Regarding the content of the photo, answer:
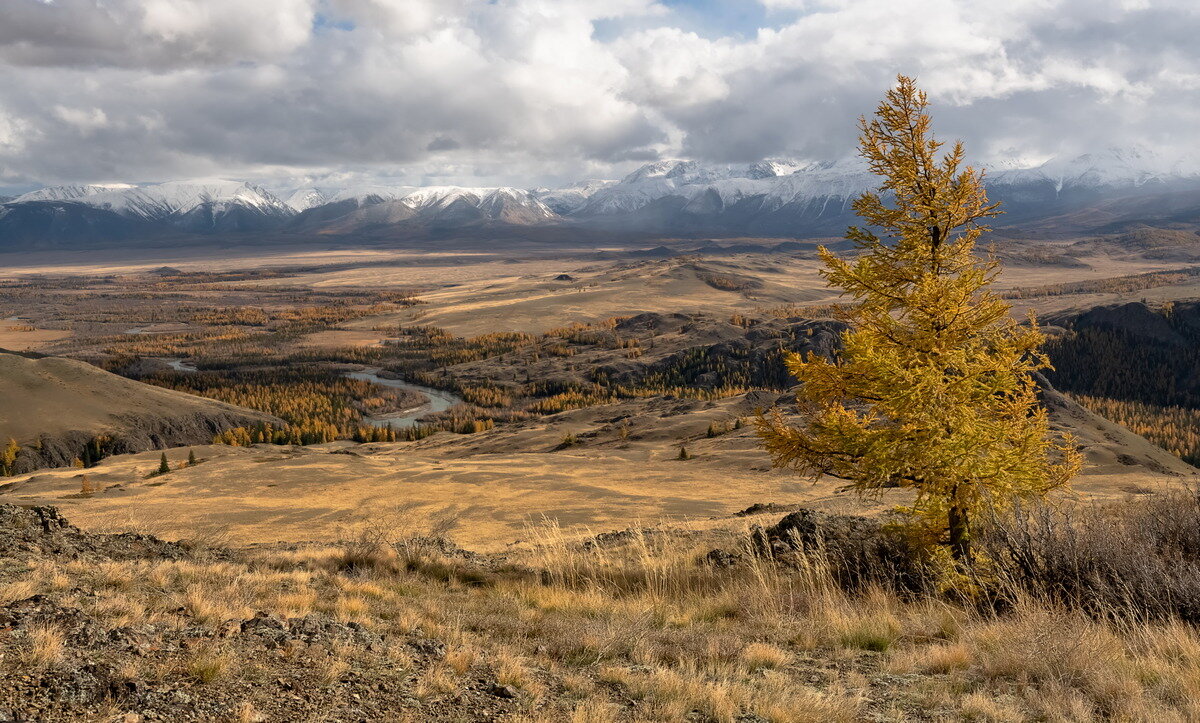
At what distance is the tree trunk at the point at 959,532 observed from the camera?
1191 cm

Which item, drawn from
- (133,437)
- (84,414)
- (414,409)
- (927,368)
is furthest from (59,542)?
(414,409)

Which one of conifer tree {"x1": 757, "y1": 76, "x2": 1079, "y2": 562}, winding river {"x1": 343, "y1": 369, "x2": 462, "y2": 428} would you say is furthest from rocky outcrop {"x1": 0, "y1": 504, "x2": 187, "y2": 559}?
winding river {"x1": 343, "y1": 369, "x2": 462, "y2": 428}

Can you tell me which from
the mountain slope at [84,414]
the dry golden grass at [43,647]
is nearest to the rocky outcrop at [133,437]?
the mountain slope at [84,414]

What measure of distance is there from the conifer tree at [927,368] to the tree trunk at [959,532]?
2 centimetres

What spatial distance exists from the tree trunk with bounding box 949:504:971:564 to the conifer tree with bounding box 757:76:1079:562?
2 centimetres

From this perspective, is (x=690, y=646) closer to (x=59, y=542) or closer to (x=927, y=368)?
(x=927, y=368)

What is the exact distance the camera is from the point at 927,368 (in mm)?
11430

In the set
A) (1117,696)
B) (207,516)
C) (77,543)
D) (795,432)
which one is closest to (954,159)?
(795,432)

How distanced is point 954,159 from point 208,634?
528 inches

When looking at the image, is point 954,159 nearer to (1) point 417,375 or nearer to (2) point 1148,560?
(2) point 1148,560

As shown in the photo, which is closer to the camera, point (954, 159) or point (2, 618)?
point (2, 618)

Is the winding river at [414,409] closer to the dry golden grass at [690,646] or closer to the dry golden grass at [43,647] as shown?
the dry golden grass at [690,646]

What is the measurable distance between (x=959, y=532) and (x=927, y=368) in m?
3.01

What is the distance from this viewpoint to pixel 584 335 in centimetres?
15725
